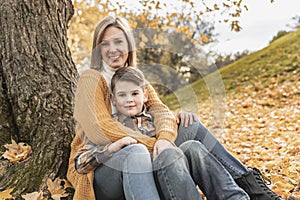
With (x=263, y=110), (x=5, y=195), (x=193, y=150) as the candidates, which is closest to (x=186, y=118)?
(x=193, y=150)

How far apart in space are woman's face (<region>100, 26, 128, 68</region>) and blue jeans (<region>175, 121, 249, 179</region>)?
0.55 m

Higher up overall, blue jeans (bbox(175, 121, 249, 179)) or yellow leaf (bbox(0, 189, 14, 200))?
blue jeans (bbox(175, 121, 249, 179))

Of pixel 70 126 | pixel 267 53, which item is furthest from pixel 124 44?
pixel 267 53

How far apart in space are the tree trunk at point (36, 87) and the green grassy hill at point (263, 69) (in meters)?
5.07

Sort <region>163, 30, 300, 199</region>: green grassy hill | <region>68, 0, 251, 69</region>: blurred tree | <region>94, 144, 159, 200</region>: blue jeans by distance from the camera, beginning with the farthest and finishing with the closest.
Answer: <region>68, 0, 251, 69</region>: blurred tree
<region>163, 30, 300, 199</region>: green grassy hill
<region>94, 144, 159, 200</region>: blue jeans

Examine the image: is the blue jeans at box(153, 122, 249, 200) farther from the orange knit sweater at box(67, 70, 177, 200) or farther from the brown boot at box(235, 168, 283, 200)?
the orange knit sweater at box(67, 70, 177, 200)

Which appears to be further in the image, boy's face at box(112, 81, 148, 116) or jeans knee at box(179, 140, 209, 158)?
boy's face at box(112, 81, 148, 116)

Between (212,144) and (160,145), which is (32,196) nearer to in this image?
(160,145)

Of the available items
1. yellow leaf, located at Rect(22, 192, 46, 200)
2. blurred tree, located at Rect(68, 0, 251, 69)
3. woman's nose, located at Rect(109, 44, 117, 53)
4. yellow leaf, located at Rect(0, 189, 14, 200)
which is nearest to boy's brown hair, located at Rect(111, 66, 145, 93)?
woman's nose, located at Rect(109, 44, 117, 53)

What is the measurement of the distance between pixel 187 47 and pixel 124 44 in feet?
1.36

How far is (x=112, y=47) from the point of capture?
2.51 meters

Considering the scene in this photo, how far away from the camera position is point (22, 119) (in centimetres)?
287

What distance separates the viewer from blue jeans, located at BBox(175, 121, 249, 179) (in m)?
2.44

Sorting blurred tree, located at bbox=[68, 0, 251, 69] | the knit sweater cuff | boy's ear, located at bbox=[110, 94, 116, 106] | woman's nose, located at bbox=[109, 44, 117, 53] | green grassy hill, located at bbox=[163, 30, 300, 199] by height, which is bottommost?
green grassy hill, located at bbox=[163, 30, 300, 199]
